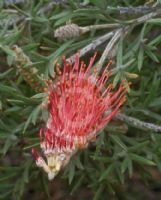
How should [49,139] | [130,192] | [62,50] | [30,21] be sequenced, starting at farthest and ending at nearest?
[130,192] < [30,21] < [62,50] < [49,139]

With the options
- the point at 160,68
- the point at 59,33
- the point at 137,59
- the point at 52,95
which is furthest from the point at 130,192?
the point at 52,95

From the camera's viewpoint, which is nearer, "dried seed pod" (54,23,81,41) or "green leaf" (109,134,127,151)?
"dried seed pod" (54,23,81,41)

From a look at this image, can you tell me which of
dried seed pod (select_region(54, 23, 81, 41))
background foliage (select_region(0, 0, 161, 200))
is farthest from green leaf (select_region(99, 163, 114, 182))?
dried seed pod (select_region(54, 23, 81, 41))

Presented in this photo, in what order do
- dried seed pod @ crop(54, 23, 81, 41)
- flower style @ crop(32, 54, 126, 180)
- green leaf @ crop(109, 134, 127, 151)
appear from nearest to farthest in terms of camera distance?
flower style @ crop(32, 54, 126, 180) → dried seed pod @ crop(54, 23, 81, 41) → green leaf @ crop(109, 134, 127, 151)

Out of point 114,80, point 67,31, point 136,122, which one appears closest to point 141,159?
point 136,122

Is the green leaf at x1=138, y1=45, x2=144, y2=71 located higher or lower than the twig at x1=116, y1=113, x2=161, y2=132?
higher

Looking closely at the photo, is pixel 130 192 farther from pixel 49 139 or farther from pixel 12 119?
pixel 49 139

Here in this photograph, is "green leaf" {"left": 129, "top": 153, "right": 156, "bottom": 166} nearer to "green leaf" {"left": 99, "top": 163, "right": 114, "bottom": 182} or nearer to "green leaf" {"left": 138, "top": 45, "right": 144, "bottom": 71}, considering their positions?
"green leaf" {"left": 99, "top": 163, "right": 114, "bottom": 182}

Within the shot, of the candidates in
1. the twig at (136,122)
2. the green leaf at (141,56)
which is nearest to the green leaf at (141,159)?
the twig at (136,122)

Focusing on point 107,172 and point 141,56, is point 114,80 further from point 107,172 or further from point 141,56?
point 107,172
